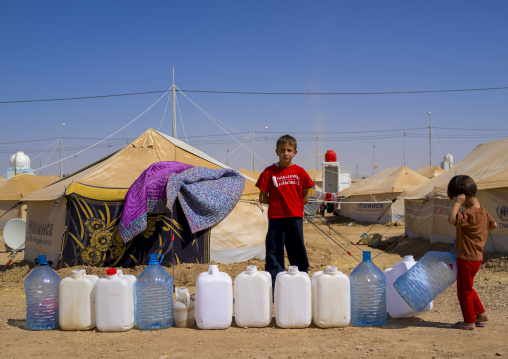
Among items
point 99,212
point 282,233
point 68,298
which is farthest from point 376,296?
point 99,212

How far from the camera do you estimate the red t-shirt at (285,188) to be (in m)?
5.13

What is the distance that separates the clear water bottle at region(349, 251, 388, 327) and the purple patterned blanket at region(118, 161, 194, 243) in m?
4.31

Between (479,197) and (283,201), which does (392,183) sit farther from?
(283,201)

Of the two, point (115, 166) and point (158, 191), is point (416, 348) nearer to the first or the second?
point (158, 191)

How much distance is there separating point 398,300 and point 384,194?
17206mm

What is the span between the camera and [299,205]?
5.19 meters

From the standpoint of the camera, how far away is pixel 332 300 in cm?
449

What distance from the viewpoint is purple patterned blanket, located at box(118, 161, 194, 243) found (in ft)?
26.1

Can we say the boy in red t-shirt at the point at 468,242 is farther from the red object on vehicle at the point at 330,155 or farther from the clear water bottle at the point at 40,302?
the red object on vehicle at the point at 330,155

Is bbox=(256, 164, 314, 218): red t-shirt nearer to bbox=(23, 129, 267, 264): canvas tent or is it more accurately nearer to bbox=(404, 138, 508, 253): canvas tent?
bbox=(23, 129, 267, 264): canvas tent

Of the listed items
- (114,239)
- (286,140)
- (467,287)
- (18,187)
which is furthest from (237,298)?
(18,187)

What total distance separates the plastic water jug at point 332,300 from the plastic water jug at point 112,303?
70.1 inches

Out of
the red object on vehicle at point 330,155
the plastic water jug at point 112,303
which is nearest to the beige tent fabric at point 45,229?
the plastic water jug at point 112,303

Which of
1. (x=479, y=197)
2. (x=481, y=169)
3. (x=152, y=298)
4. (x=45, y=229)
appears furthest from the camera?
(x=481, y=169)
